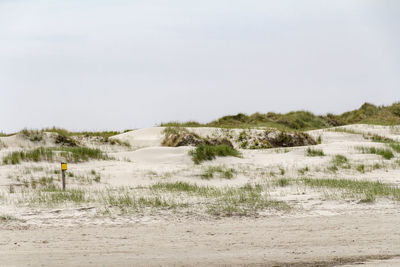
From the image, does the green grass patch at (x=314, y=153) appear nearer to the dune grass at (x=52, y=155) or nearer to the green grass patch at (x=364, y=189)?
the green grass patch at (x=364, y=189)

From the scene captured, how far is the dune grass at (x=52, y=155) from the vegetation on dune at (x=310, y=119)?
1136cm

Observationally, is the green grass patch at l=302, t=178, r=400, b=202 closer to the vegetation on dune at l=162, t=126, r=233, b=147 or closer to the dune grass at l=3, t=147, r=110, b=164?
the dune grass at l=3, t=147, r=110, b=164

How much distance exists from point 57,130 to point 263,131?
922cm

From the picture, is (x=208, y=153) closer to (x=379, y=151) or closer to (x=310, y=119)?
(x=379, y=151)

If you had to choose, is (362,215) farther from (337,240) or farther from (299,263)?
(299,263)

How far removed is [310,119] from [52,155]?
2347 centimetres

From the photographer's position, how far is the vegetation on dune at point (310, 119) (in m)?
32.5

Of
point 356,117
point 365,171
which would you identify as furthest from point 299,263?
point 356,117

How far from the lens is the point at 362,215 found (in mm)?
8398

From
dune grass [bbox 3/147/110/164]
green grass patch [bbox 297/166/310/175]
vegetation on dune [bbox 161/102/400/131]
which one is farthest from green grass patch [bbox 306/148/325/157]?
vegetation on dune [bbox 161/102/400/131]

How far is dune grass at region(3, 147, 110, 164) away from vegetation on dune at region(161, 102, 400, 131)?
11363 millimetres

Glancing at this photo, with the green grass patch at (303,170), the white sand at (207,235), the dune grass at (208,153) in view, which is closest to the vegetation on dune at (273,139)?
the dune grass at (208,153)

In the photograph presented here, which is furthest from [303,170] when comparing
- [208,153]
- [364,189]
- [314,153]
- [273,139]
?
[273,139]

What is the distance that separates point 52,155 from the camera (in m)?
15.7
